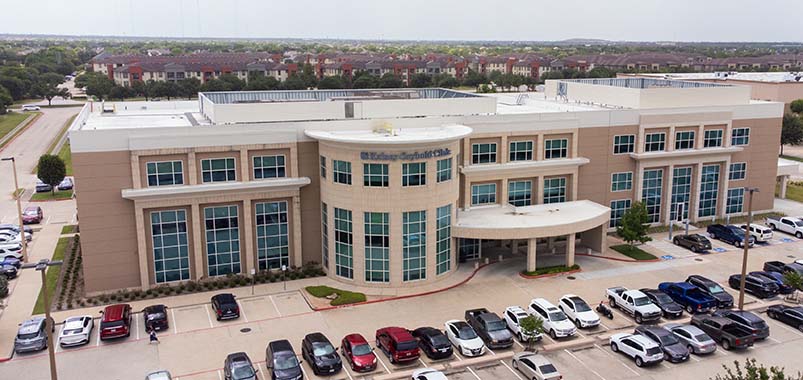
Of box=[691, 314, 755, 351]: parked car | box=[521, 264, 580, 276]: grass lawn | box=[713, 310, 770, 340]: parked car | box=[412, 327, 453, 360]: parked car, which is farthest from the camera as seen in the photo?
box=[521, 264, 580, 276]: grass lawn

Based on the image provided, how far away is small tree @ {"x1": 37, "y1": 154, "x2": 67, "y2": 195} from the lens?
69.8 metres

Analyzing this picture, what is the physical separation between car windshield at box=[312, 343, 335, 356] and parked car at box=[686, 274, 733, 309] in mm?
23233

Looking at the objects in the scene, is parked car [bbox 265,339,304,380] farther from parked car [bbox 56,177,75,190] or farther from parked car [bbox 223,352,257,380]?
parked car [bbox 56,177,75,190]

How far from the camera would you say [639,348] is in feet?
105

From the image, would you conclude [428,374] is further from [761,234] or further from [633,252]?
[761,234]

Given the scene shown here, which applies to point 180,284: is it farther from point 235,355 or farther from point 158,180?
point 235,355

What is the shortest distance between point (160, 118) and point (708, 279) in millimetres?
42454

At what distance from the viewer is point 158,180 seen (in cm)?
4144

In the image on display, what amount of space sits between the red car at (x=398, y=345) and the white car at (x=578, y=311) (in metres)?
9.98

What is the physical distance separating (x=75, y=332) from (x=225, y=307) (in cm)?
777

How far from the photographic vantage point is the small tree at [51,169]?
229 ft

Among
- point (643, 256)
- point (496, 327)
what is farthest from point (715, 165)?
point (496, 327)

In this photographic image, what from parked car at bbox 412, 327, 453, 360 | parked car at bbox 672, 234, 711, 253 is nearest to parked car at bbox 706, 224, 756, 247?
parked car at bbox 672, 234, 711, 253

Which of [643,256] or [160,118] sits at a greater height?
[160,118]
